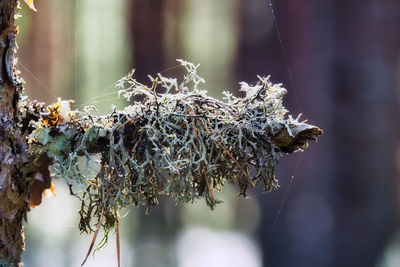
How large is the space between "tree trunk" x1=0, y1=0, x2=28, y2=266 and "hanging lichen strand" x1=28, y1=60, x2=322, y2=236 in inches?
0.9

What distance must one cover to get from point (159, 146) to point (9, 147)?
0.57ft

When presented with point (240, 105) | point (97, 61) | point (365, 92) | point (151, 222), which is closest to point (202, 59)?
point (97, 61)

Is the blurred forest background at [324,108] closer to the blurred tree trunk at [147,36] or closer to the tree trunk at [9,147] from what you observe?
the blurred tree trunk at [147,36]

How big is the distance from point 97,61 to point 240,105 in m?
3.76

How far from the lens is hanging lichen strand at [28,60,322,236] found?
1.54 ft

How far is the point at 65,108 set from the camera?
0.49m

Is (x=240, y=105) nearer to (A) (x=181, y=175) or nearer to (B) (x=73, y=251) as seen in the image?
(A) (x=181, y=175)

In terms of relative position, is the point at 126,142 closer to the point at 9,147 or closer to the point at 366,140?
the point at 9,147

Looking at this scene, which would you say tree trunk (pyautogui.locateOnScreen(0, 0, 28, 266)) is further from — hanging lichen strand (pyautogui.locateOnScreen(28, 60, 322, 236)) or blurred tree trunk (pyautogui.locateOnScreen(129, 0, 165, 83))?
blurred tree trunk (pyautogui.locateOnScreen(129, 0, 165, 83))

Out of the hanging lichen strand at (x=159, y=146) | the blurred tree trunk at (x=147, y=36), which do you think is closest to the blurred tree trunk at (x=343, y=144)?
the blurred tree trunk at (x=147, y=36)

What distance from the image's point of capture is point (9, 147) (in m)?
0.48

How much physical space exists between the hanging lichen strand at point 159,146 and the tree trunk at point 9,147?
0.07 feet

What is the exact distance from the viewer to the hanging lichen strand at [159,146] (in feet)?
1.54

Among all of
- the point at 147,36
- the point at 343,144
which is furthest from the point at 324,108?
the point at 147,36
